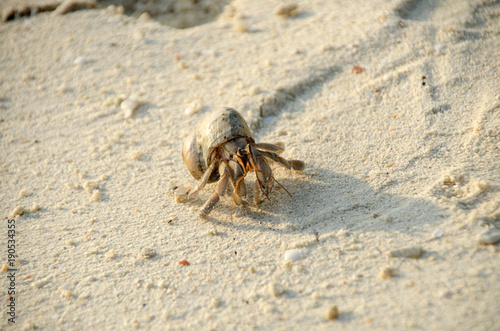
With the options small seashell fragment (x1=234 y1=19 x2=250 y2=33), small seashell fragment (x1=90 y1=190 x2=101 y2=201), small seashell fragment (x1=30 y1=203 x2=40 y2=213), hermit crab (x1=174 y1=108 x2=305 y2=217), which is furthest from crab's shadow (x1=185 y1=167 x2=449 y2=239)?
small seashell fragment (x1=234 y1=19 x2=250 y2=33)

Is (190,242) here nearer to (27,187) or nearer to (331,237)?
(331,237)

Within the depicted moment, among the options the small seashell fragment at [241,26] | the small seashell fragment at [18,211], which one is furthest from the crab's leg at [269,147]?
the small seashell fragment at [241,26]

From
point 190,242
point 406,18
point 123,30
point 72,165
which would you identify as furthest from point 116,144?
point 406,18

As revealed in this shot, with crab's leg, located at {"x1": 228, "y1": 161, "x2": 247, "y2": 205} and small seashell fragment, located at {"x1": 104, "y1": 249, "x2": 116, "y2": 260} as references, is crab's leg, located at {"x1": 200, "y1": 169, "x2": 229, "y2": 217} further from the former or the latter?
small seashell fragment, located at {"x1": 104, "y1": 249, "x2": 116, "y2": 260}

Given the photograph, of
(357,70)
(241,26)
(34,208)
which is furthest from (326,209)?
(241,26)

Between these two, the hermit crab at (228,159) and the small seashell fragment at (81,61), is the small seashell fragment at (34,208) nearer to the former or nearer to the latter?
the hermit crab at (228,159)

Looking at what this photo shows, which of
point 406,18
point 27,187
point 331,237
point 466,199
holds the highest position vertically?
point 406,18
